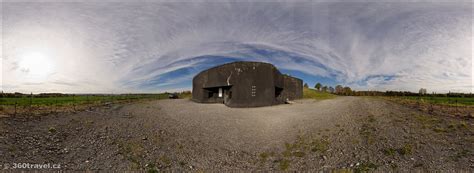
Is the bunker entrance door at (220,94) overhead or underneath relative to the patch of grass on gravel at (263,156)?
overhead

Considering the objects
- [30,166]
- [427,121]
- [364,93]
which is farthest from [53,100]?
[364,93]

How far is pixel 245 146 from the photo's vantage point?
703 cm

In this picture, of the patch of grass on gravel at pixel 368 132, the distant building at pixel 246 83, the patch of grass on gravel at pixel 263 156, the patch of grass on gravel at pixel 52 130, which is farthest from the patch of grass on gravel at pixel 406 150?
the distant building at pixel 246 83

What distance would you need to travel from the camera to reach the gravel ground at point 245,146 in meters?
5.33

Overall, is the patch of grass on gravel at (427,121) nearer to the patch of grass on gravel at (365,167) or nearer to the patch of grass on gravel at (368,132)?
the patch of grass on gravel at (368,132)

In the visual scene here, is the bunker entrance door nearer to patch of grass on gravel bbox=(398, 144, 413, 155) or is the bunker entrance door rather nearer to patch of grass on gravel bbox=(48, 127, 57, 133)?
patch of grass on gravel bbox=(48, 127, 57, 133)

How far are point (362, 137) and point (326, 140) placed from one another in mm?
1467

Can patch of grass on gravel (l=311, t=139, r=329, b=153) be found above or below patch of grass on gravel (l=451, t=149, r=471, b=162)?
below

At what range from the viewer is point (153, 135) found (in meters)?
7.84

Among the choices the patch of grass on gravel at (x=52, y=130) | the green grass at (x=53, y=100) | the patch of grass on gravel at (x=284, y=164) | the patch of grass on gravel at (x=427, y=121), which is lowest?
the patch of grass on gravel at (x=284, y=164)

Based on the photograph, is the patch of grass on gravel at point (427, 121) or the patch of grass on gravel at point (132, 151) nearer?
the patch of grass on gravel at point (132, 151)

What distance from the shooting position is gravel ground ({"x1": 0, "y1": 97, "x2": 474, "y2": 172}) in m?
5.33

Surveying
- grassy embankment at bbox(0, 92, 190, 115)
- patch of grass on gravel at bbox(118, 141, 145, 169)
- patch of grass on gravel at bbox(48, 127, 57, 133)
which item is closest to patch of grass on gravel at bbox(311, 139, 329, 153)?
patch of grass on gravel at bbox(118, 141, 145, 169)

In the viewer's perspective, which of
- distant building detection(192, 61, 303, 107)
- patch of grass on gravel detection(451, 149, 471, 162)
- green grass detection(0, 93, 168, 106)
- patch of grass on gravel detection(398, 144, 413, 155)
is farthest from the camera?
green grass detection(0, 93, 168, 106)
